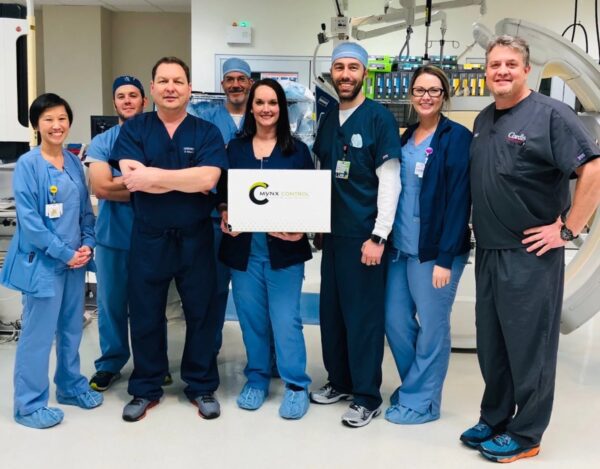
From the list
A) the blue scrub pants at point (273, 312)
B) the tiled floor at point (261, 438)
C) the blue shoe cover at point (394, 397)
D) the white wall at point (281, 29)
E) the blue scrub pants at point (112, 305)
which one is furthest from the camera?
the white wall at point (281, 29)

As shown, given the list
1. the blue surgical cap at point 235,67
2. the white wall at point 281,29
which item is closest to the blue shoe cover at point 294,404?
the blue surgical cap at point 235,67

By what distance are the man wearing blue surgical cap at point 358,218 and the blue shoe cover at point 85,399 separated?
114cm

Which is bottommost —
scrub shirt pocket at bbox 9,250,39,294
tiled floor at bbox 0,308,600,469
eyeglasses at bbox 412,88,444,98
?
tiled floor at bbox 0,308,600,469

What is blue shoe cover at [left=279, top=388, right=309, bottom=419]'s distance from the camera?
8.81ft

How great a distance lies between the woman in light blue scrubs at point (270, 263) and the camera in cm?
262

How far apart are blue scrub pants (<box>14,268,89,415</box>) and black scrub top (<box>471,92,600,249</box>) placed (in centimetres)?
180

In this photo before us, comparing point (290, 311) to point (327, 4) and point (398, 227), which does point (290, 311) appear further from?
point (327, 4)

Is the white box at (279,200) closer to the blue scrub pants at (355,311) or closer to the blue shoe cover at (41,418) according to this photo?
the blue scrub pants at (355,311)

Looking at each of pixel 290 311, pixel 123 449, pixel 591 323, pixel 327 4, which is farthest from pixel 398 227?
pixel 327 4

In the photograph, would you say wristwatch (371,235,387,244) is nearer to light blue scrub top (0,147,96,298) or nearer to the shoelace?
the shoelace

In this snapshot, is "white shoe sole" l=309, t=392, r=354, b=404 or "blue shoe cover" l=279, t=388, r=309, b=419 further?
"white shoe sole" l=309, t=392, r=354, b=404

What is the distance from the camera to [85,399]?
2.75 meters

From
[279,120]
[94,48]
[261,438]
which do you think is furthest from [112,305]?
[94,48]

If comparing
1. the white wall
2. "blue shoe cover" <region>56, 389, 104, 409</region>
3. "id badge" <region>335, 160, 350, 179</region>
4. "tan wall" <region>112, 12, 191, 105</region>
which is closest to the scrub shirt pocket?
"blue shoe cover" <region>56, 389, 104, 409</region>
